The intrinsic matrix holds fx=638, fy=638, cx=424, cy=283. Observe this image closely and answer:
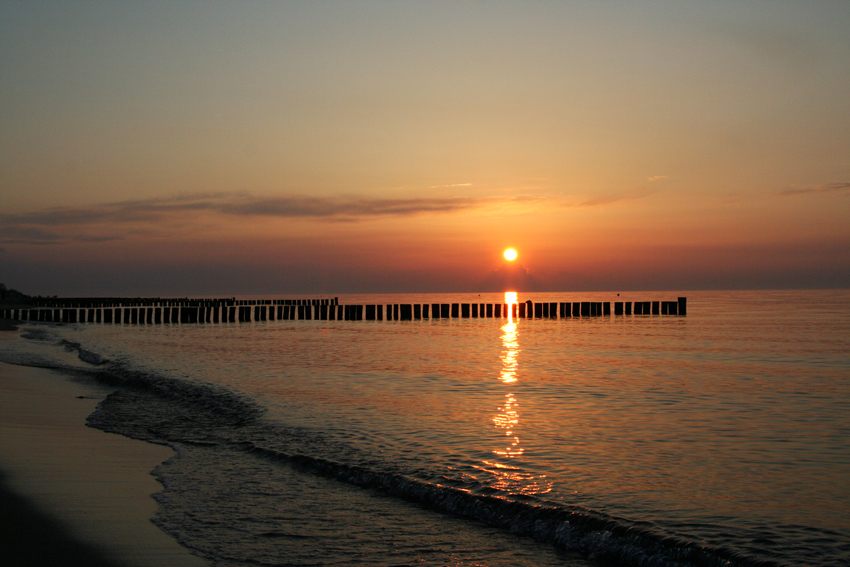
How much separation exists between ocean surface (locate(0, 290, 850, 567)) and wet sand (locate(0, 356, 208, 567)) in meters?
0.26

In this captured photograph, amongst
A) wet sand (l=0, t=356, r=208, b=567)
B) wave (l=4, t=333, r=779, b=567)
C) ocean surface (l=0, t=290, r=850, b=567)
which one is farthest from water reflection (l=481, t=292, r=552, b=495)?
wet sand (l=0, t=356, r=208, b=567)

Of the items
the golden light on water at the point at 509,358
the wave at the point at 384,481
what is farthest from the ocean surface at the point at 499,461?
the golden light on water at the point at 509,358

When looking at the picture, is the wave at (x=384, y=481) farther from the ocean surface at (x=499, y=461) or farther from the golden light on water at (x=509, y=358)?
the golden light on water at (x=509, y=358)

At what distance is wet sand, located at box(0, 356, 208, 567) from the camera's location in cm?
452

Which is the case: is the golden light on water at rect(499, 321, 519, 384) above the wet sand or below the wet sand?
below

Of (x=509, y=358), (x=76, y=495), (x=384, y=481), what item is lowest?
(x=509, y=358)

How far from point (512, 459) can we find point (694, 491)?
6.67 feet

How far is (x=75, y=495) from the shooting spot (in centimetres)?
580

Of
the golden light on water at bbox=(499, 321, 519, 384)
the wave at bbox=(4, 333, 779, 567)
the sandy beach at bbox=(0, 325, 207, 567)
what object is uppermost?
the sandy beach at bbox=(0, 325, 207, 567)

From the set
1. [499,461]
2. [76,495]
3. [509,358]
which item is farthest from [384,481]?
[509,358]

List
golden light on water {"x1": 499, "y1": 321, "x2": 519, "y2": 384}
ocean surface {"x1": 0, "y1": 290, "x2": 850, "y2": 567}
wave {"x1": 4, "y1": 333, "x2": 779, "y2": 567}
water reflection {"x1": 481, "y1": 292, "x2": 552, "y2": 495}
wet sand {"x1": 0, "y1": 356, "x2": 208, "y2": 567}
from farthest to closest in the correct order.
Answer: golden light on water {"x1": 499, "y1": 321, "x2": 519, "y2": 384} < water reflection {"x1": 481, "y1": 292, "x2": 552, "y2": 495} < ocean surface {"x1": 0, "y1": 290, "x2": 850, "y2": 567} < wave {"x1": 4, "y1": 333, "x2": 779, "y2": 567} < wet sand {"x1": 0, "y1": 356, "x2": 208, "y2": 567}

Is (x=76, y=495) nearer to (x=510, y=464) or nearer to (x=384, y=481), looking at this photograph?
(x=384, y=481)

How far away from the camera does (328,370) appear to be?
1625 cm

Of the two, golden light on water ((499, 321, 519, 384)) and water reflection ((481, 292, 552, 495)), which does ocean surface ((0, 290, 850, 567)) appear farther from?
golden light on water ((499, 321, 519, 384))
